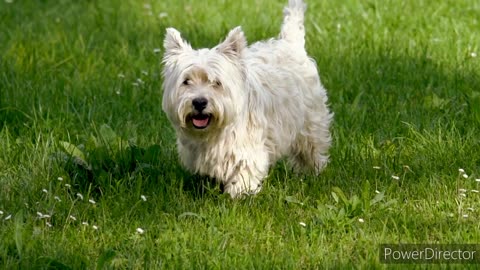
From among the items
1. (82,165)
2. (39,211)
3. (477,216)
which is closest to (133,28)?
(82,165)

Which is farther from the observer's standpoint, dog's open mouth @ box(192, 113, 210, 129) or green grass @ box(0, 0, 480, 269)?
dog's open mouth @ box(192, 113, 210, 129)

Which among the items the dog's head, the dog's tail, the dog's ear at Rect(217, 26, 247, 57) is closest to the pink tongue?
the dog's head

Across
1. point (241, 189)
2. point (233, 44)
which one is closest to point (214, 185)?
point (241, 189)

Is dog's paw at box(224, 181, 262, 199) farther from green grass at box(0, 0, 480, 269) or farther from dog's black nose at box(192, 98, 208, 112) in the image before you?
dog's black nose at box(192, 98, 208, 112)

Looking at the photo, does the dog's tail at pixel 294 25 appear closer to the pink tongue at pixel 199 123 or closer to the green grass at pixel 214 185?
the green grass at pixel 214 185

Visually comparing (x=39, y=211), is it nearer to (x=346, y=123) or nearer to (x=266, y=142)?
(x=266, y=142)

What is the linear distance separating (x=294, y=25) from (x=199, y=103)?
149cm

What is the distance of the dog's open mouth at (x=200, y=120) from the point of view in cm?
612

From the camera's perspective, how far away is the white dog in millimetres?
6133

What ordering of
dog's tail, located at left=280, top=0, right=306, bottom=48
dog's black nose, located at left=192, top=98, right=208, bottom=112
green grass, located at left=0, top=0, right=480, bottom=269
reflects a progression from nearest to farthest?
green grass, located at left=0, top=0, right=480, bottom=269, dog's black nose, located at left=192, top=98, right=208, bottom=112, dog's tail, located at left=280, top=0, right=306, bottom=48

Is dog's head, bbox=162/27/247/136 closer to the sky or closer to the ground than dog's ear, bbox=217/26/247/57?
closer to the ground

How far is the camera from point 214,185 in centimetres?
667

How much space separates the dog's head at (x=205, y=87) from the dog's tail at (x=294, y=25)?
1.00 meters

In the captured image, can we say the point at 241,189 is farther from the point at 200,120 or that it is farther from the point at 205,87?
the point at 205,87
